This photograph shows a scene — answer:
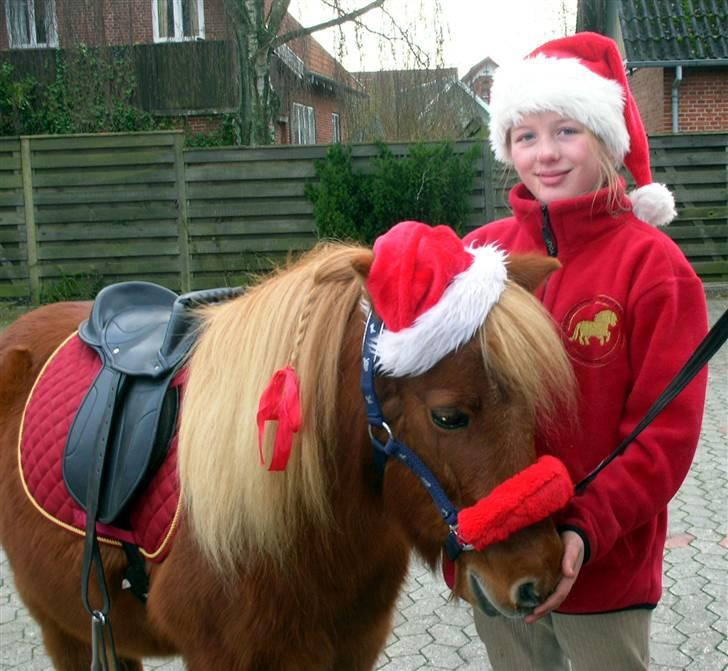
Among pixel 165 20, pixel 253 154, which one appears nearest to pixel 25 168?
pixel 253 154

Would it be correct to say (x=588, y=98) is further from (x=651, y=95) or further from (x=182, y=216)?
(x=651, y=95)

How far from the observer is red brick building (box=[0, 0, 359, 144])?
1482cm

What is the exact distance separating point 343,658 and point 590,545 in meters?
0.76

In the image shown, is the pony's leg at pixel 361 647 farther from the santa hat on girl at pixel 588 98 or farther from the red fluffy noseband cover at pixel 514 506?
the santa hat on girl at pixel 588 98

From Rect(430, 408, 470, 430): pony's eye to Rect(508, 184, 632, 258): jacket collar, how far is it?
0.56 metres

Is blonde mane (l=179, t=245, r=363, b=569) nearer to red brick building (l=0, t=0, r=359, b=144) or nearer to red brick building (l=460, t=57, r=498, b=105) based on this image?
red brick building (l=460, t=57, r=498, b=105)

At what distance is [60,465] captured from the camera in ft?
6.81

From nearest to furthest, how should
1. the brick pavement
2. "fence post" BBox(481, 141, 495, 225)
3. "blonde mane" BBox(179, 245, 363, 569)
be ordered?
"blonde mane" BBox(179, 245, 363, 569) < the brick pavement < "fence post" BBox(481, 141, 495, 225)

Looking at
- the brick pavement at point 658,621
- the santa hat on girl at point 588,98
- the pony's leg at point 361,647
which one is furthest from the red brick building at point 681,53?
the pony's leg at point 361,647

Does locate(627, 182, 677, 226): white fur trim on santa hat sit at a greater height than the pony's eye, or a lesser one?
greater

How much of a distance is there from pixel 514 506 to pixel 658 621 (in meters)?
2.59

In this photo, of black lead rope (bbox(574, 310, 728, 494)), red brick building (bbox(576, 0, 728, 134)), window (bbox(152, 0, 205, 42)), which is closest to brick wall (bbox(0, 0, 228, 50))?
window (bbox(152, 0, 205, 42))

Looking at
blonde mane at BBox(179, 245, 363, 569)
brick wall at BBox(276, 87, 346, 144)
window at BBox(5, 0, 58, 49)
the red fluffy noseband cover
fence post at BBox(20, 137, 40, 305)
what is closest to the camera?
the red fluffy noseband cover

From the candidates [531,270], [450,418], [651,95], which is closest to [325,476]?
[450,418]
